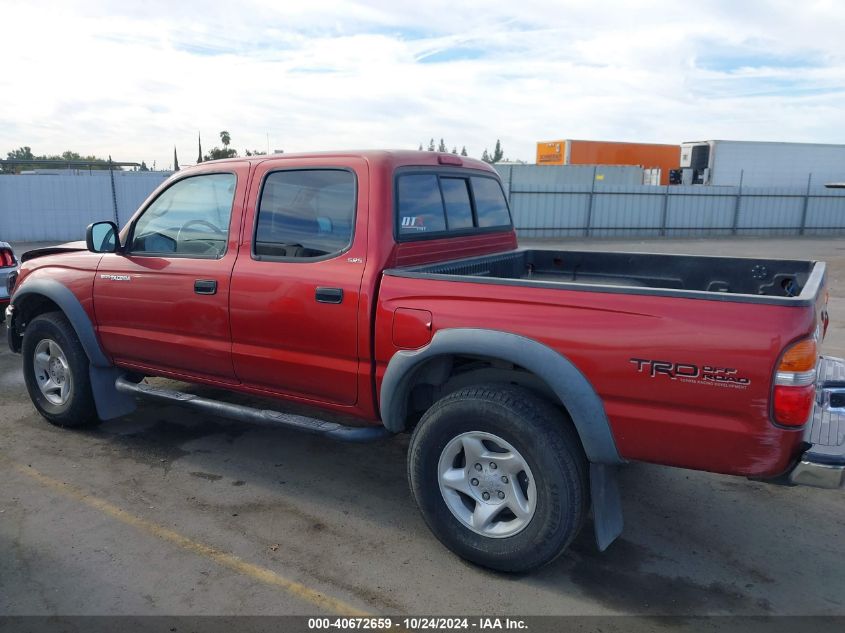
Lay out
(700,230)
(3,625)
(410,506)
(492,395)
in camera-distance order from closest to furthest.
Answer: (3,625)
(492,395)
(410,506)
(700,230)

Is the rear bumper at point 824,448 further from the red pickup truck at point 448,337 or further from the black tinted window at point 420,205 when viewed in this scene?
the black tinted window at point 420,205

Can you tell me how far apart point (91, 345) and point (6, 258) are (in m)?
4.00

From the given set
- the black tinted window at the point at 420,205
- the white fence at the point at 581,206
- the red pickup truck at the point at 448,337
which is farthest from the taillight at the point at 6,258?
the white fence at the point at 581,206

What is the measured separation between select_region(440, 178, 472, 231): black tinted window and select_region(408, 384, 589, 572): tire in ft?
4.67

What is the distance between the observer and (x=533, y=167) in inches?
1024

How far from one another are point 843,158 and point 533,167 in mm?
14152

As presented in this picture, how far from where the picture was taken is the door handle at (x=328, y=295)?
352 centimetres

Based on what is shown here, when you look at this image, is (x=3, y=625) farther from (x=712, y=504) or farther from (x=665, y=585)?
(x=712, y=504)

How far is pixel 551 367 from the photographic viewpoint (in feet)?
9.62

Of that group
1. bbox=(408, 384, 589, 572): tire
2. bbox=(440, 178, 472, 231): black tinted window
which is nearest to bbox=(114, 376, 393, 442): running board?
bbox=(408, 384, 589, 572): tire

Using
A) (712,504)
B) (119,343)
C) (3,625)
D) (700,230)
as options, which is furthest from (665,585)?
(700,230)

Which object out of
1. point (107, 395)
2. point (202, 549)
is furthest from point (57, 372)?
point (202, 549)

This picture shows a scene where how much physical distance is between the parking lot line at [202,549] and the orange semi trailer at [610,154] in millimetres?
27315

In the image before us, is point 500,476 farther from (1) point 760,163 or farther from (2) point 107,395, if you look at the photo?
(1) point 760,163
